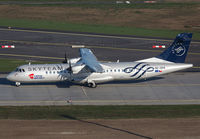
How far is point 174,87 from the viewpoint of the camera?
4762cm

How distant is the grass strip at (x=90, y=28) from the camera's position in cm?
7653

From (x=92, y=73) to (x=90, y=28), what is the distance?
35478 mm

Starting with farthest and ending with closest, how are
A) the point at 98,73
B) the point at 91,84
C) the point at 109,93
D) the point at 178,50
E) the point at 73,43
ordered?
the point at 73,43, the point at 178,50, the point at 91,84, the point at 98,73, the point at 109,93

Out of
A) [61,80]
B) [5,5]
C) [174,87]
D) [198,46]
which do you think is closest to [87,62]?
[61,80]

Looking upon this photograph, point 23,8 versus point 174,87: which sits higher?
point 23,8

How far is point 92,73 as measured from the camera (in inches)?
1816

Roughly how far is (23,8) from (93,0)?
21.1 m

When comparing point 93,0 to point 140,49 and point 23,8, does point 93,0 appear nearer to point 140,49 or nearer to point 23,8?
point 23,8

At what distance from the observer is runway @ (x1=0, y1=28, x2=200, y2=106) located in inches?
1699

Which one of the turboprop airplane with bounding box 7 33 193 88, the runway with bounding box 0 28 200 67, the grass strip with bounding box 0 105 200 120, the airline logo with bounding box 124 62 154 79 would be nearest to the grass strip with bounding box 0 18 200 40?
the runway with bounding box 0 28 200 67

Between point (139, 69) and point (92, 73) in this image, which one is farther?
point (139, 69)

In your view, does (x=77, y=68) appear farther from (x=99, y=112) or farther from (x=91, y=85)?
(x=99, y=112)

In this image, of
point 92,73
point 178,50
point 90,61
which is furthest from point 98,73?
point 178,50

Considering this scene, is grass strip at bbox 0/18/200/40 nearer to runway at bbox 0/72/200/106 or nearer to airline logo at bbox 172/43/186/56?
runway at bbox 0/72/200/106
